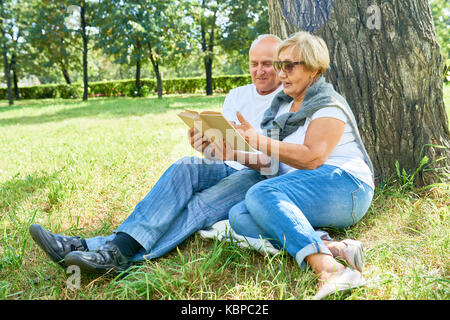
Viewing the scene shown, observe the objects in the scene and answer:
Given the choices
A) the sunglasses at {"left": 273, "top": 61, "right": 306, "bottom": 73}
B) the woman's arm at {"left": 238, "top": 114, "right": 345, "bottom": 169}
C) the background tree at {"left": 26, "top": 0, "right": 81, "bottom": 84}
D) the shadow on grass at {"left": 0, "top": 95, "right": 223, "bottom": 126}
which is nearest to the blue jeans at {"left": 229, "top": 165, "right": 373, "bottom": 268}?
the woman's arm at {"left": 238, "top": 114, "right": 345, "bottom": 169}

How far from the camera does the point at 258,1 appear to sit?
23.0 meters

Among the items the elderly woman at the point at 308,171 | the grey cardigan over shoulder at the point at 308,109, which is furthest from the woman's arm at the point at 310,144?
the grey cardigan over shoulder at the point at 308,109

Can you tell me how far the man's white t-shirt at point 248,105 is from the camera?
2811 mm

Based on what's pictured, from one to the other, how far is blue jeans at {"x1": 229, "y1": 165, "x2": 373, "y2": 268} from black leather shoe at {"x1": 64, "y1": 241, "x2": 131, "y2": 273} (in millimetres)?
667

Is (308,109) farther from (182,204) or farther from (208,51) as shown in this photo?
(208,51)

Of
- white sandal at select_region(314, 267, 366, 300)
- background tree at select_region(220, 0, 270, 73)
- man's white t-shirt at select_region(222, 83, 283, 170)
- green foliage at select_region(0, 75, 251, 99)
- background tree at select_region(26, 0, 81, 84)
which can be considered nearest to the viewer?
white sandal at select_region(314, 267, 366, 300)

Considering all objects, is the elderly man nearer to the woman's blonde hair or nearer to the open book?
the open book

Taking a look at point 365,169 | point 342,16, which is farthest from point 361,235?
point 342,16

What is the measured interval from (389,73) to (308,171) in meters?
1.38

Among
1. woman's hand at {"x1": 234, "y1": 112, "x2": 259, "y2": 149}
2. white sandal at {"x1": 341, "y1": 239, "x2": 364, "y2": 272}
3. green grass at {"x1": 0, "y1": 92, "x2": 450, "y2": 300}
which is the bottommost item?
green grass at {"x1": 0, "y1": 92, "x2": 450, "y2": 300}

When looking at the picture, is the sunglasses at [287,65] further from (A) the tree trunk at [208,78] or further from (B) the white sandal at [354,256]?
(A) the tree trunk at [208,78]

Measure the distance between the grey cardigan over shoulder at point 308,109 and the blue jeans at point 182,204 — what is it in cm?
37

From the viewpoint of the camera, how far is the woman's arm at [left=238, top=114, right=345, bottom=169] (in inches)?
79.6

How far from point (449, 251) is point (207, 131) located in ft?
4.93
